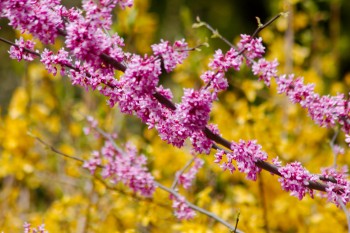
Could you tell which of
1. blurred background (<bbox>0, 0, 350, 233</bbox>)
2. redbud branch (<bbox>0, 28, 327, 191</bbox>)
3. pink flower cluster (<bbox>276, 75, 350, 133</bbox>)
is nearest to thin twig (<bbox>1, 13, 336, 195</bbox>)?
redbud branch (<bbox>0, 28, 327, 191</bbox>)

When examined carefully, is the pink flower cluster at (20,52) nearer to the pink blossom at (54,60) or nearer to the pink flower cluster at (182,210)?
the pink blossom at (54,60)

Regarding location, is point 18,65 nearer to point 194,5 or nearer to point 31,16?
point 31,16

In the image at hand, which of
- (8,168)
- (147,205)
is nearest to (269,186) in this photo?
(147,205)

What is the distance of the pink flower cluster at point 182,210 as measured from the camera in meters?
1.63

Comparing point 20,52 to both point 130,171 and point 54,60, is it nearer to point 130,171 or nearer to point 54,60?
point 54,60

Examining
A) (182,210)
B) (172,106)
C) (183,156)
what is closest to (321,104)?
(172,106)

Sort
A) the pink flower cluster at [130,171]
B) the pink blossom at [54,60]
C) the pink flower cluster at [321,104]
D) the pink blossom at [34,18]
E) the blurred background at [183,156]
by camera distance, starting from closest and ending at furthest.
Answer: the pink blossom at [34,18] → the pink blossom at [54,60] → the pink flower cluster at [321,104] → the pink flower cluster at [130,171] → the blurred background at [183,156]

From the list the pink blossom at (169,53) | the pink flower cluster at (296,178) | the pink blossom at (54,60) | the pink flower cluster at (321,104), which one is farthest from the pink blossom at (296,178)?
the pink blossom at (54,60)

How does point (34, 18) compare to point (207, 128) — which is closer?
point (34, 18)

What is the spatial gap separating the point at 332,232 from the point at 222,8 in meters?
4.93

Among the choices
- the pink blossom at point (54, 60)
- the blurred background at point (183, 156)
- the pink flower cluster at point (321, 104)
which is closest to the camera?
the pink blossom at point (54, 60)

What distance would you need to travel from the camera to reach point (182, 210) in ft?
5.40

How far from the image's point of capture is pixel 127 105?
3.54ft

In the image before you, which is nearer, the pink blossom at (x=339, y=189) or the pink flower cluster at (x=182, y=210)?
the pink blossom at (x=339, y=189)
